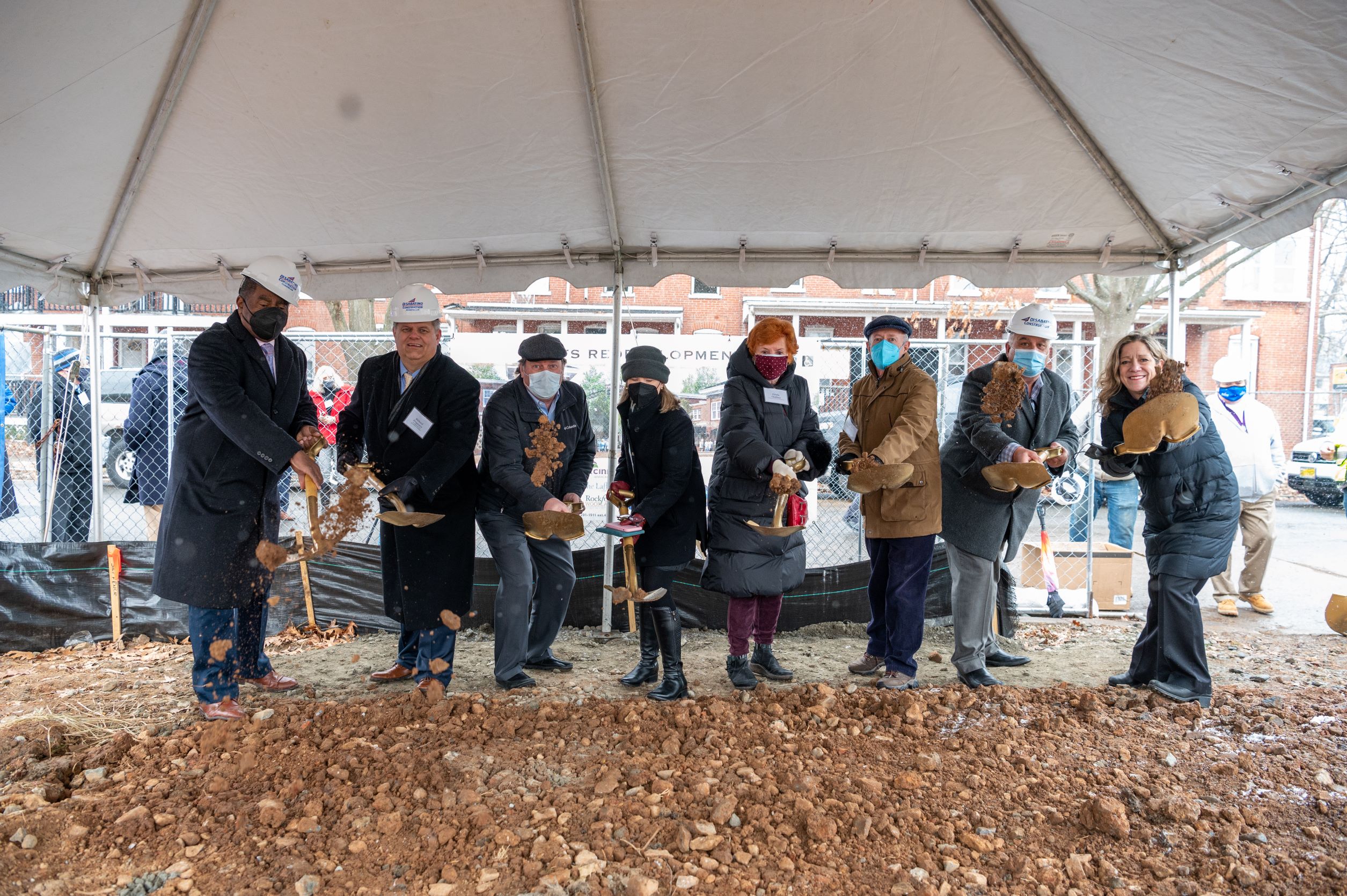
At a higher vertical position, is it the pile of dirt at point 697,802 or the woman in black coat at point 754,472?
the woman in black coat at point 754,472

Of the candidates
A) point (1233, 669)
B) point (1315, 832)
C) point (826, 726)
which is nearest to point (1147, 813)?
point (1315, 832)

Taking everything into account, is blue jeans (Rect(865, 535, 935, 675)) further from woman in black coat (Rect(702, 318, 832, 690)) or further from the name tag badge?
the name tag badge

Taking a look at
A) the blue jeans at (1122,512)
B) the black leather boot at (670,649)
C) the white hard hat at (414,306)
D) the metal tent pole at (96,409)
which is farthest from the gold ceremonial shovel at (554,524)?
the blue jeans at (1122,512)

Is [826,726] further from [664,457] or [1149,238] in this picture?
[1149,238]

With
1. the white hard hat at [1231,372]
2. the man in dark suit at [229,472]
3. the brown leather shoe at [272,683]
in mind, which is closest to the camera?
the man in dark suit at [229,472]

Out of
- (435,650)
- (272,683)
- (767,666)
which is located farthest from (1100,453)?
(272,683)

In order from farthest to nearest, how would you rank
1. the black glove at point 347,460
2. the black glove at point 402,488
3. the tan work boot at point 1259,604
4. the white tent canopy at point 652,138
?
the tan work boot at point 1259,604
the black glove at point 347,460
the black glove at point 402,488
the white tent canopy at point 652,138

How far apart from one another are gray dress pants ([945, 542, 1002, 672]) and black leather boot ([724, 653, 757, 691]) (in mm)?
1012

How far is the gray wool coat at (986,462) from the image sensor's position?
4.04 metres

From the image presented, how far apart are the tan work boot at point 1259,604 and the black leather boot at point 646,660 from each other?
4656 mm

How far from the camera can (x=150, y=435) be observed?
19.7 ft

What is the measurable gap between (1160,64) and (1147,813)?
2699mm

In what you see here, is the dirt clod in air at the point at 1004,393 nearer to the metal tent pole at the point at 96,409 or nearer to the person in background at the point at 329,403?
the person in background at the point at 329,403

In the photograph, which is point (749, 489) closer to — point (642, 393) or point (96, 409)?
point (642, 393)
